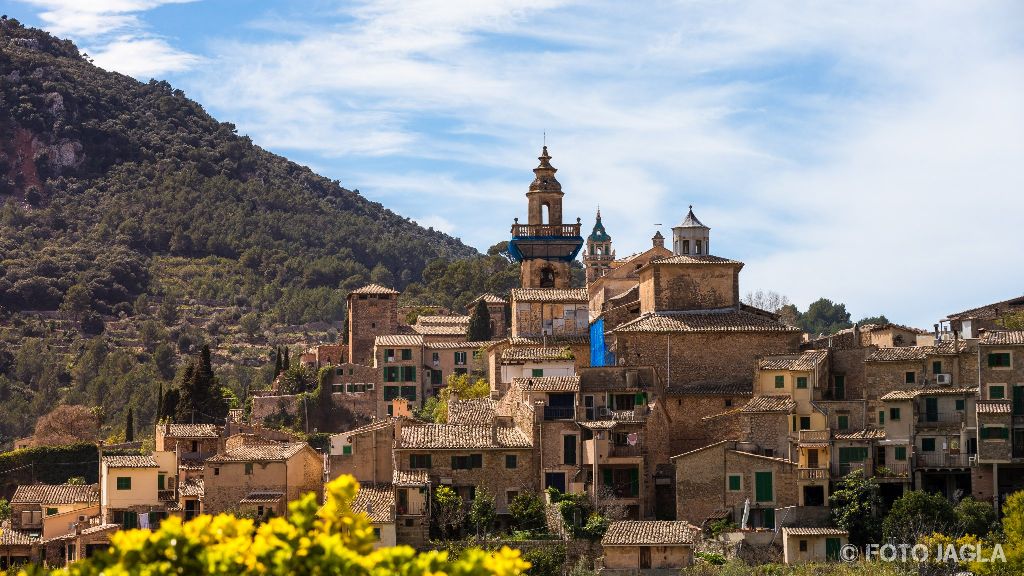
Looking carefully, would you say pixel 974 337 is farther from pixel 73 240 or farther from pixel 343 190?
pixel 343 190

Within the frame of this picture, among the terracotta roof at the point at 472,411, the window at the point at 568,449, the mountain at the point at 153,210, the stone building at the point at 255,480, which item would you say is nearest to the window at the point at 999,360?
the window at the point at 568,449

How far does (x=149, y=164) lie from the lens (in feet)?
580

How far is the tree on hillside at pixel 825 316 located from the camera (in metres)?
127

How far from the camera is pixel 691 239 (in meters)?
66.1

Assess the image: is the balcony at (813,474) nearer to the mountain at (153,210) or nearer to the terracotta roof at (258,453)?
the terracotta roof at (258,453)

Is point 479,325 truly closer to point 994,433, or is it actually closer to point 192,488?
point 192,488

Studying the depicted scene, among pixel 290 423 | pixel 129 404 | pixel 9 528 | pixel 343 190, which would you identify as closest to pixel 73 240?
pixel 343 190

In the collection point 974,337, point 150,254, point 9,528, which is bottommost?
point 9,528

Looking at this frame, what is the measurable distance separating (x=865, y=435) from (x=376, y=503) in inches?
605

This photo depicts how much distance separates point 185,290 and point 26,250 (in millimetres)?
16498

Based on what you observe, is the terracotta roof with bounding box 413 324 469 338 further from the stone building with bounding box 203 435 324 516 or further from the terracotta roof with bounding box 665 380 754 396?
the stone building with bounding box 203 435 324 516

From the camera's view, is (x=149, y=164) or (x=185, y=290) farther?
(x=149, y=164)

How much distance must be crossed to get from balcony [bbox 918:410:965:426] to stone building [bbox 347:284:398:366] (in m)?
36.5

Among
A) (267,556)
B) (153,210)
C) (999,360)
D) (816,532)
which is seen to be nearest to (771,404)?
(816,532)
